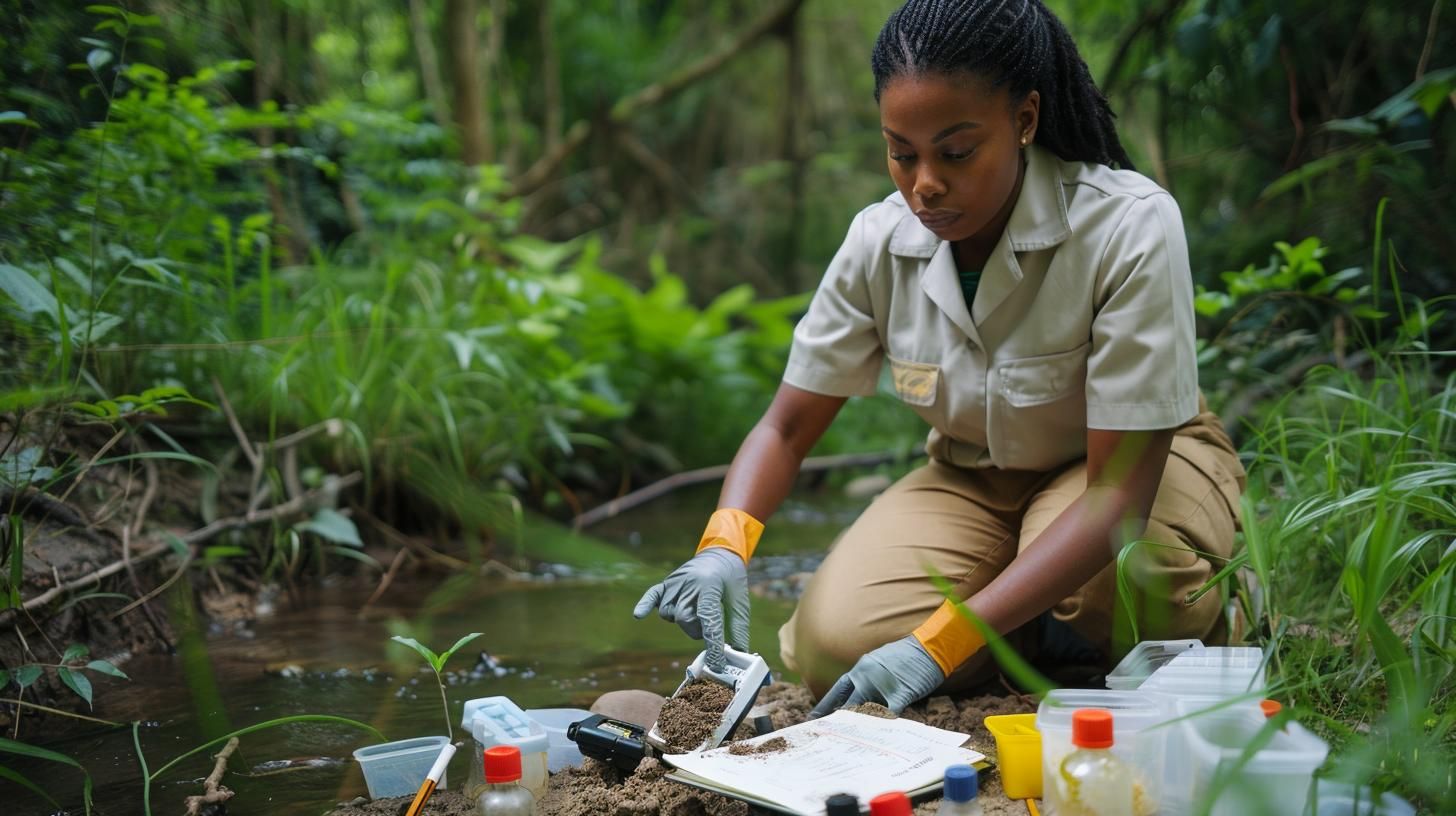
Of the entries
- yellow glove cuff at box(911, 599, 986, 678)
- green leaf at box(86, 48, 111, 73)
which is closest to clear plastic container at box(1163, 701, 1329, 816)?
yellow glove cuff at box(911, 599, 986, 678)

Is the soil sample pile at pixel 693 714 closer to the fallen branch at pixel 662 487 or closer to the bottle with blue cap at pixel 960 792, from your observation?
the bottle with blue cap at pixel 960 792

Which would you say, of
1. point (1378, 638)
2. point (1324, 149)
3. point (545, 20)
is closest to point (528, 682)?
point (1378, 638)

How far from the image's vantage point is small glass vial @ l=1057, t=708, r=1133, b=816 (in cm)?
122

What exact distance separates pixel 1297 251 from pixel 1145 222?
84 centimetres

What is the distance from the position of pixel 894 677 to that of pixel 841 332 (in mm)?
663

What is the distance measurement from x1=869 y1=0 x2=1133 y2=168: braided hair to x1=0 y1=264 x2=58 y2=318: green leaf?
4.42 ft

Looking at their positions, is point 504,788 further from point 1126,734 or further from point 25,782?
point 1126,734

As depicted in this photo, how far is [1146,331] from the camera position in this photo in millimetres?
1750

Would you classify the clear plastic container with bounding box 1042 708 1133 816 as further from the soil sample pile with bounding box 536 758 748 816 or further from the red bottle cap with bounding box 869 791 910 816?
the soil sample pile with bounding box 536 758 748 816

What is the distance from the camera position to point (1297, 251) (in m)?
2.40

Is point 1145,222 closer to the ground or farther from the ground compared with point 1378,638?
farther from the ground

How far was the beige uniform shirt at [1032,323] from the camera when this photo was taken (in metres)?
1.75

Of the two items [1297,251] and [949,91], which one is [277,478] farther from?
[1297,251]

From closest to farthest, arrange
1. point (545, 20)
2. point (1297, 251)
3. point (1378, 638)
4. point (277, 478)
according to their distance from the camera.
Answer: point (1378, 638)
point (1297, 251)
point (277, 478)
point (545, 20)
